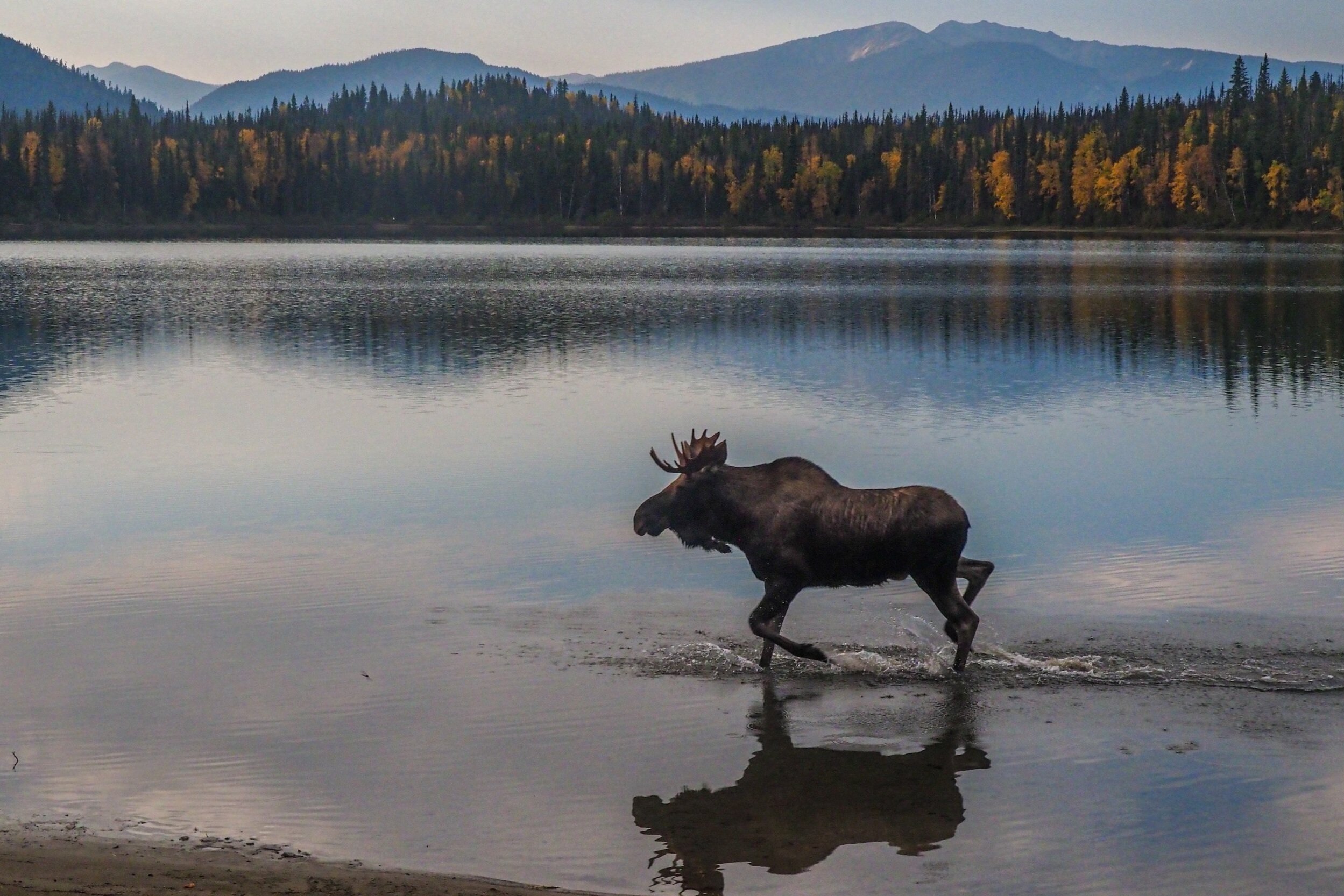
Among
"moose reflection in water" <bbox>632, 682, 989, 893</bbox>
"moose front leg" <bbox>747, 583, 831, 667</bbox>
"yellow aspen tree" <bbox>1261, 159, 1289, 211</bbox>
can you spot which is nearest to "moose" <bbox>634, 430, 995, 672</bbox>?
"moose front leg" <bbox>747, 583, 831, 667</bbox>

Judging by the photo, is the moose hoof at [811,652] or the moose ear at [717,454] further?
the moose ear at [717,454]

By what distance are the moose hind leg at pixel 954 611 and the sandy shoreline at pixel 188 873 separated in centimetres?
538

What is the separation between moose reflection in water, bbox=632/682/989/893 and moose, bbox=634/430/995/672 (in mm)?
1674

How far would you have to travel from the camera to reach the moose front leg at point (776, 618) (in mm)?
12859

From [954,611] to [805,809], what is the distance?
11.5ft

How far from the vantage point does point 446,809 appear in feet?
32.6

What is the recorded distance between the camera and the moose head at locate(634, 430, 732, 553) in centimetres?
1327

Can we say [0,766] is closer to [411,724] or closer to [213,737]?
[213,737]

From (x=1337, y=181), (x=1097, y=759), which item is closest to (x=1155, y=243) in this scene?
(x=1337, y=181)

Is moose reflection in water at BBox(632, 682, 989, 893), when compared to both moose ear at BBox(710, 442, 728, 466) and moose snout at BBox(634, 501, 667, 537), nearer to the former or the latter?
moose snout at BBox(634, 501, 667, 537)

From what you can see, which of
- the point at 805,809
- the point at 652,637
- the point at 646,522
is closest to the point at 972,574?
the point at 646,522

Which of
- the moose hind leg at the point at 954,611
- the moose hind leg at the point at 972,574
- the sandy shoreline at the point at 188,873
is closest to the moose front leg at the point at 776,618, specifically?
the moose hind leg at the point at 954,611

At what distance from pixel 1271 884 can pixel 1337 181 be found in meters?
183

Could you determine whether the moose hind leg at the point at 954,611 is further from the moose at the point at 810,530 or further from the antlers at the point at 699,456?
the antlers at the point at 699,456
